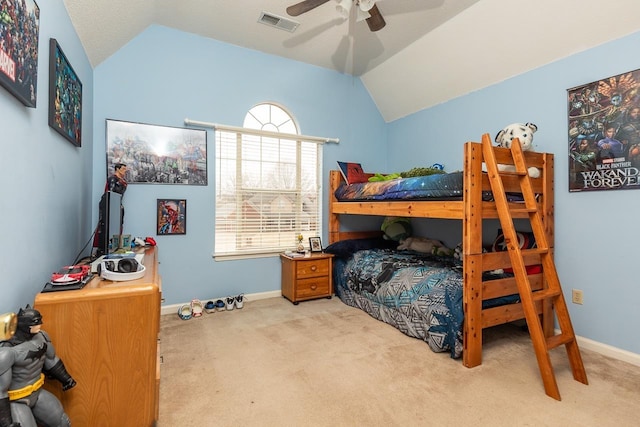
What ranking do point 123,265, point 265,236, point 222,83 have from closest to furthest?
point 123,265 → point 222,83 → point 265,236

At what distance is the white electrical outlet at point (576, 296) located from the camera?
7.98ft

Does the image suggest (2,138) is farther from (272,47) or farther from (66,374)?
(272,47)

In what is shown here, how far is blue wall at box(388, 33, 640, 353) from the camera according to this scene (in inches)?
85.7

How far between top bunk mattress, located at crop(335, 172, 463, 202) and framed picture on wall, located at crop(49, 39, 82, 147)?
2.44 metres

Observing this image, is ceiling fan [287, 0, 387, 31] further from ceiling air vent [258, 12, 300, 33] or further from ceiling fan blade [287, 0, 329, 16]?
ceiling air vent [258, 12, 300, 33]

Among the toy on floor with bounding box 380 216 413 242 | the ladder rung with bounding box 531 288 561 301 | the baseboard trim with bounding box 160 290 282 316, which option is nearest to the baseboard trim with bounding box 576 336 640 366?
the ladder rung with bounding box 531 288 561 301

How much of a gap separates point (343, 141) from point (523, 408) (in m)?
3.25

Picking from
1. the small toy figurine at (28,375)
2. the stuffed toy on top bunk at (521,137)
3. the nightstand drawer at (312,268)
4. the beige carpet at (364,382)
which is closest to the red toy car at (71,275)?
the small toy figurine at (28,375)

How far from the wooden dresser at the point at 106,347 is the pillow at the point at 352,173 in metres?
2.88

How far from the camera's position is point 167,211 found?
307cm

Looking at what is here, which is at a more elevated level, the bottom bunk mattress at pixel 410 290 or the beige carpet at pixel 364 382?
the bottom bunk mattress at pixel 410 290

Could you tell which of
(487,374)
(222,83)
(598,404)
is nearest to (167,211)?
(222,83)

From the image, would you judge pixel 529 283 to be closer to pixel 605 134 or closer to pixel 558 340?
pixel 558 340

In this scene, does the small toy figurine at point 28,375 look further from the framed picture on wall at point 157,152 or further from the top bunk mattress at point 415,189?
the top bunk mattress at point 415,189
